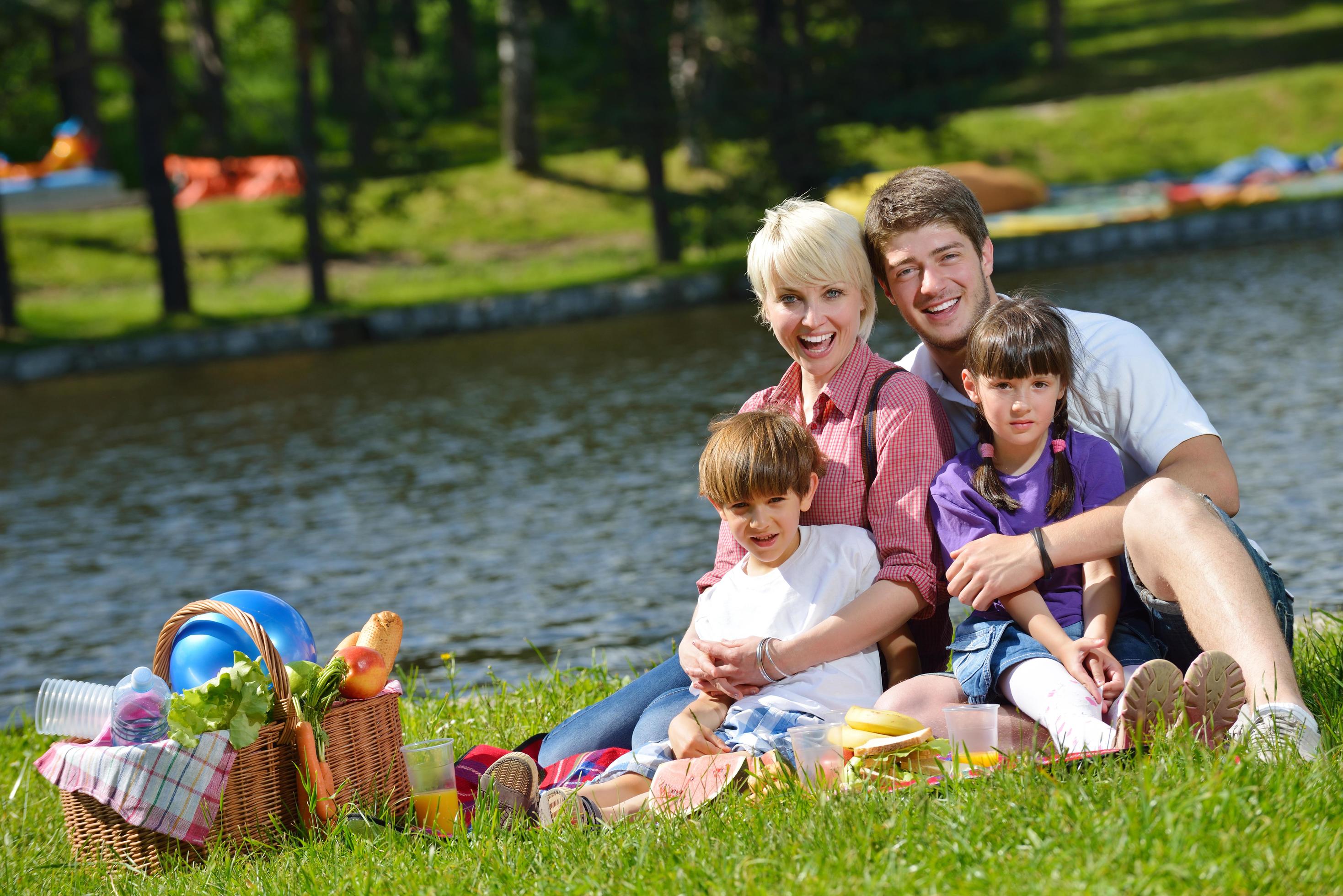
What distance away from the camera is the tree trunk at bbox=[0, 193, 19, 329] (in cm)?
2178

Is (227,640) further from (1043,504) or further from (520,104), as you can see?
(520,104)

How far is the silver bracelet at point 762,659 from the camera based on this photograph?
3.71 meters

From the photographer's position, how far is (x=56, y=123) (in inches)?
1446

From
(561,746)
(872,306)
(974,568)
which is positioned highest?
(872,306)

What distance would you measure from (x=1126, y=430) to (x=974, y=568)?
2.22 ft

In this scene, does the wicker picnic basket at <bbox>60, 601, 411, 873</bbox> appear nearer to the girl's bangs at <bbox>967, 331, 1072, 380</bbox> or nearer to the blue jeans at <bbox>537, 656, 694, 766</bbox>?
the blue jeans at <bbox>537, 656, 694, 766</bbox>

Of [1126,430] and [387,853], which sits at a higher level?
[1126,430]

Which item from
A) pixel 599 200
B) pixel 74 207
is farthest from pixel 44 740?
pixel 74 207

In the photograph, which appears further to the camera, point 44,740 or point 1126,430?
point 44,740

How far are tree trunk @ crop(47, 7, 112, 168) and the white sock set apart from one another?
31.8 meters

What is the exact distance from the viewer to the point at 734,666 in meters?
3.74

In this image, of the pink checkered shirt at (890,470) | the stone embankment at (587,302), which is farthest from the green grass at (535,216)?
the pink checkered shirt at (890,470)

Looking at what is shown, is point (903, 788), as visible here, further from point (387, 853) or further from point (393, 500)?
point (393, 500)

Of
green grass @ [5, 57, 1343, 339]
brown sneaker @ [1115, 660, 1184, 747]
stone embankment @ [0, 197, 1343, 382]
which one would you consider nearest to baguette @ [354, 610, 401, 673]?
brown sneaker @ [1115, 660, 1184, 747]
